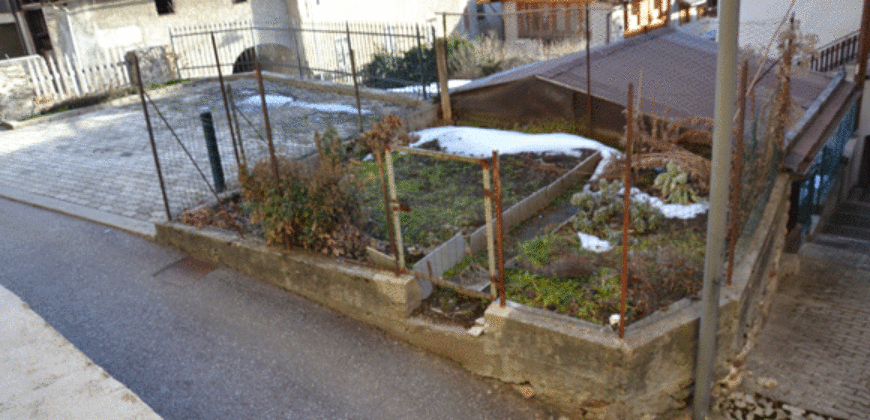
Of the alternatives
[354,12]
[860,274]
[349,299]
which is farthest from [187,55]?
[860,274]

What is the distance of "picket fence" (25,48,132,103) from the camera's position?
1554cm

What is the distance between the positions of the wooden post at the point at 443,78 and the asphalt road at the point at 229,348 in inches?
226

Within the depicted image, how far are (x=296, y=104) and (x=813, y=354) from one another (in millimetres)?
10361

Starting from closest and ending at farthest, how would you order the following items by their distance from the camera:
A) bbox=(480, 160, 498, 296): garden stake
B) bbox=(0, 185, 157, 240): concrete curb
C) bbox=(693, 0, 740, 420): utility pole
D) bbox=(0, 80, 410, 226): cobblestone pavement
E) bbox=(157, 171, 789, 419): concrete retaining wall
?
bbox=(693, 0, 740, 420): utility pole < bbox=(157, 171, 789, 419): concrete retaining wall < bbox=(480, 160, 498, 296): garden stake < bbox=(0, 185, 157, 240): concrete curb < bbox=(0, 80, 410, 226): cobblestone pavement

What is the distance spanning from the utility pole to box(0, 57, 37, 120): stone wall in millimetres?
15252

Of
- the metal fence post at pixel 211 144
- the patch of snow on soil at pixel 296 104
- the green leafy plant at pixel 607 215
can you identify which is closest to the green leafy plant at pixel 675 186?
the green leafy plant at pixel 607 215

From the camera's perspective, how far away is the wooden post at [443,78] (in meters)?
11.6

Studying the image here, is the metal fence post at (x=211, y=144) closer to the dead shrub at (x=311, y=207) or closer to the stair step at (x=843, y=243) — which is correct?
the dead shrub at (x=311, y=207)

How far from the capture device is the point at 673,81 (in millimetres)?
11258

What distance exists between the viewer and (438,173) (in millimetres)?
9688

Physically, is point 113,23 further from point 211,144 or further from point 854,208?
point 854,208

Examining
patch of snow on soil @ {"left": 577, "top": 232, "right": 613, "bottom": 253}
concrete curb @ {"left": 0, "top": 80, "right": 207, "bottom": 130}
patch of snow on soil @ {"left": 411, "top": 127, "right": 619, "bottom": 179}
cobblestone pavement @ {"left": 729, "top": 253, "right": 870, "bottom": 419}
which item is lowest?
cobblestone pavement @ {"left": 729, "top": 253, "right": 870, "bottom": 419}

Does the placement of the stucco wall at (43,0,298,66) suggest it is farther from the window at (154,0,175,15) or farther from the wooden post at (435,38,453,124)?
the wooden post at (435,38,453,124)

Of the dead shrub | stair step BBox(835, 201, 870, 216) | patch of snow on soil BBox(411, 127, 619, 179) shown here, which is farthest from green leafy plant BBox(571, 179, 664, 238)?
stair step BBox(835, 201, 870, 216)
